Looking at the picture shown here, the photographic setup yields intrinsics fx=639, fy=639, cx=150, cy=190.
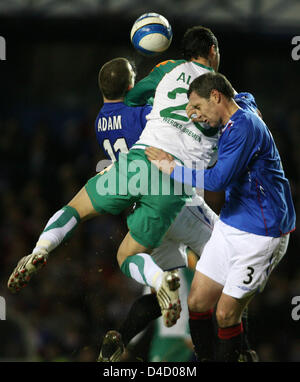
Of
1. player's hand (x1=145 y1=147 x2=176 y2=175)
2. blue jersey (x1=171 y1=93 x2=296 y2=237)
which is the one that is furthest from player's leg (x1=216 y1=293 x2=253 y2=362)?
player's hand (x1=145 y1=147 x2=176 y2=175)

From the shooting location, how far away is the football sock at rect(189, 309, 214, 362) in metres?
4.29

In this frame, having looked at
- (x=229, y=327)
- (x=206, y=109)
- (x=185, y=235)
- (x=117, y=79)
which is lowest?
(x=229, y=327)

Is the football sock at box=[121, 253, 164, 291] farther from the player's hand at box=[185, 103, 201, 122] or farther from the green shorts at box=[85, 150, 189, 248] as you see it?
the player's hand at box=[185, 103, 201, 122]

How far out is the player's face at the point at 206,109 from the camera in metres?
3.92

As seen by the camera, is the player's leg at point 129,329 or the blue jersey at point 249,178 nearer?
the blue jersey at point 249,178

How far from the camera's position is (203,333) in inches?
170

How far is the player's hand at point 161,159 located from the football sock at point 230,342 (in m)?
1.09

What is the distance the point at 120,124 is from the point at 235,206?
1093mm

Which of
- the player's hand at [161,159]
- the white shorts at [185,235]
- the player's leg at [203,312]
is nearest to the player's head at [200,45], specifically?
the player's hand at [161,159]

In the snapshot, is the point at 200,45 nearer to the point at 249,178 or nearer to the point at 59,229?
the point at 249,178

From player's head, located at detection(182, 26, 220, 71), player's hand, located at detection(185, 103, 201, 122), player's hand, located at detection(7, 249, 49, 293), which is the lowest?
player's hand, located at detection(7, 249, 49, 293)

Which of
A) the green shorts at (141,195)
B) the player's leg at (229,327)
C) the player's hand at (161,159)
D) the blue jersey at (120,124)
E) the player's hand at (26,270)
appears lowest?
the player's leg at (229,327)

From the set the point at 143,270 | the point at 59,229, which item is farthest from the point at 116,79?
the point at 143,270

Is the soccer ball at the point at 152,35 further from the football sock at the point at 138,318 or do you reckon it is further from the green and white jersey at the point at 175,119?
the football sock at the point at 138,318
